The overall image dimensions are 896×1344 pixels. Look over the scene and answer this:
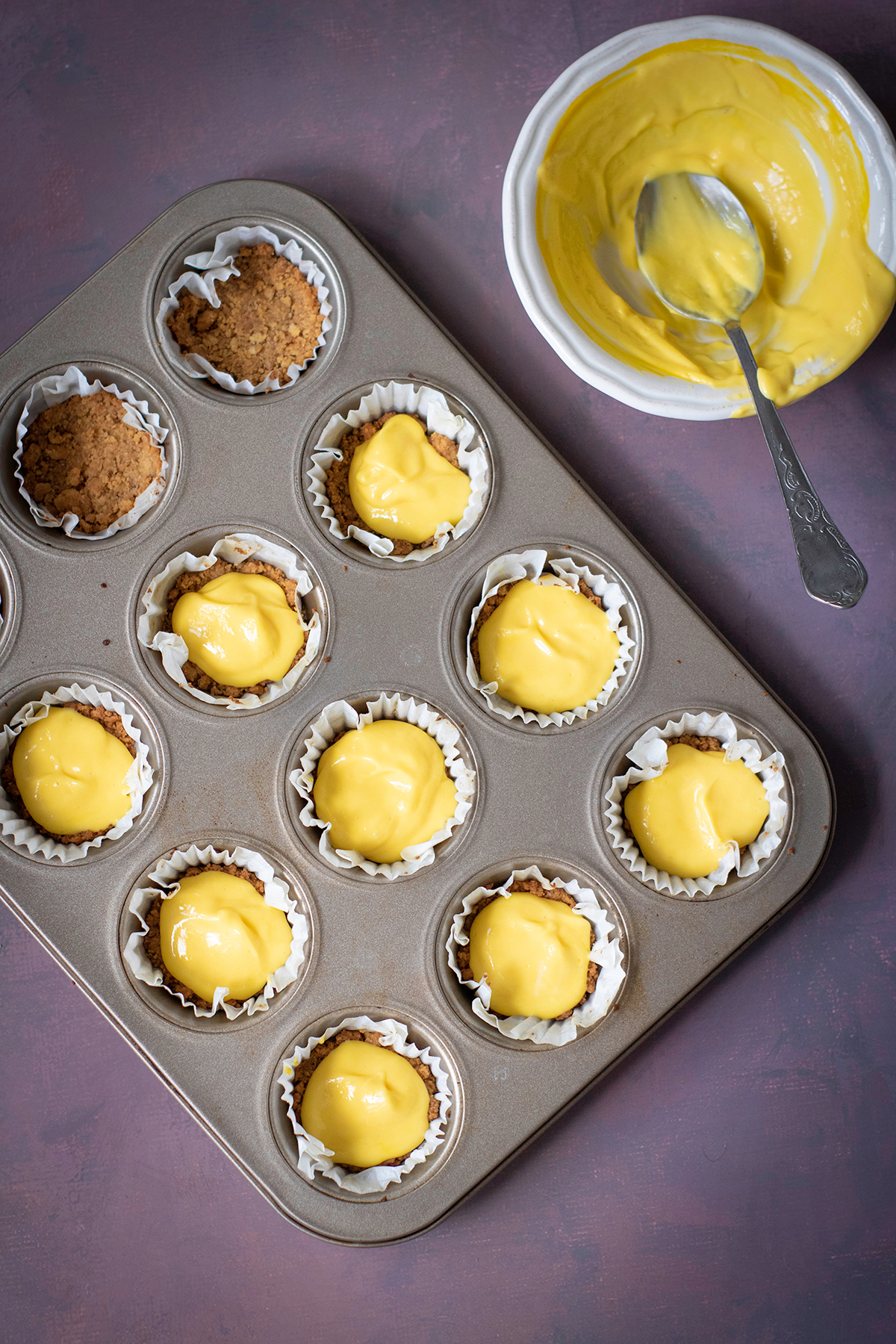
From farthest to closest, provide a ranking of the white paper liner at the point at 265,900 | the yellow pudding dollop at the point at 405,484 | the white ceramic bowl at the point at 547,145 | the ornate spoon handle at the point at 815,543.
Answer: the yellow pudding dollop at the point at 405,484 < the white paper liner at the point at 265,900 < the white ceramic bowl at the point at 547,145 < the ornate spoon handle at the point at 815,543

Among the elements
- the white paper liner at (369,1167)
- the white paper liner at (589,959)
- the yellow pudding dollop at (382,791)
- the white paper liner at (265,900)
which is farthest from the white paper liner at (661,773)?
the white paper liner at (265,900)

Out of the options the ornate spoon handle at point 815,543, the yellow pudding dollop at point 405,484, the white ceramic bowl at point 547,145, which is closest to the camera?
the ornate spoon handle at point 815,543

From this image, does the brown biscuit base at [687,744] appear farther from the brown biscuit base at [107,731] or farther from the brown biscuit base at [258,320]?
the brown biscuit base at [258,320]

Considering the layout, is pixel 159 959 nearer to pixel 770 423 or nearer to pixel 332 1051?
pixel 332 1051

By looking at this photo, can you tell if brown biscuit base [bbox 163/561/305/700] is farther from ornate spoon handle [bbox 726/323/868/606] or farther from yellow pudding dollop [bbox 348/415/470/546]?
ornate spoon handle [bbox 726/323/868/606]

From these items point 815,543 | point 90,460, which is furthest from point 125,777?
point 815,543

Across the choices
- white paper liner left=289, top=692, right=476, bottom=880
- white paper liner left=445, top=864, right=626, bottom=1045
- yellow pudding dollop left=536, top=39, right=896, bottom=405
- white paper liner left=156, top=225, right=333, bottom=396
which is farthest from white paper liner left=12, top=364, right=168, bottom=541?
white paper liner left=445, top=864, right=626, bottom=1045
